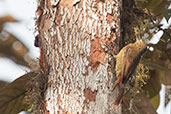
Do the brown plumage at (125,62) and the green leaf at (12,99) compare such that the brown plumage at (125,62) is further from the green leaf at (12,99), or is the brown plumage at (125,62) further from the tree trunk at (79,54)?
the green leaf at (12,99)

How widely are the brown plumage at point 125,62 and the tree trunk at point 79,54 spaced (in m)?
0.04

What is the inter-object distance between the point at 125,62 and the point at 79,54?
29 centimetres

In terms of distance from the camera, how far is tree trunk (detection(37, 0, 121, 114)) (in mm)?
1877

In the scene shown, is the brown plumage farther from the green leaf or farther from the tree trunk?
the green leaf

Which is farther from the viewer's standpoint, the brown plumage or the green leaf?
the green leaf

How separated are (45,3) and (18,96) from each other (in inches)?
44.1

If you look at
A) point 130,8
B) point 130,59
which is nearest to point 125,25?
point 130,8

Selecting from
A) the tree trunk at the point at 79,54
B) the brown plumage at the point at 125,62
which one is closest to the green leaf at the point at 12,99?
Result: the tree trunk at the point at 79,54

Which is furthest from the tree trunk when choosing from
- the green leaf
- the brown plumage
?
the green leaf

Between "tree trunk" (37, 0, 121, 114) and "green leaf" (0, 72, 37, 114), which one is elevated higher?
"tree trunk" (37, 0, 121, 114)

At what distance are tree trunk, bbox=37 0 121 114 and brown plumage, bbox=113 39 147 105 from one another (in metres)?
0.04

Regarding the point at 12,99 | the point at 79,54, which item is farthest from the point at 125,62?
the point at 12,99

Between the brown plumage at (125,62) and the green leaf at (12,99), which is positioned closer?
the brown plumage at (125,62)

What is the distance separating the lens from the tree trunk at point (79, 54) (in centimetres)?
188
